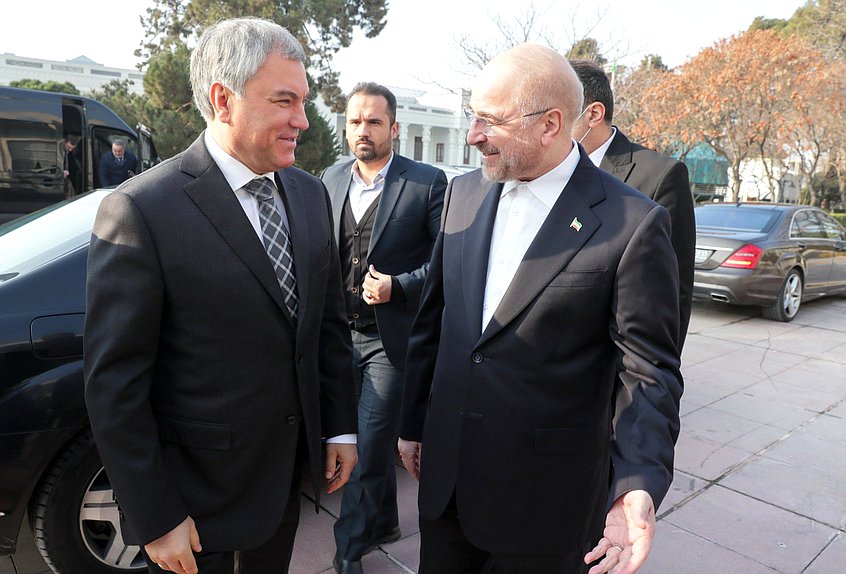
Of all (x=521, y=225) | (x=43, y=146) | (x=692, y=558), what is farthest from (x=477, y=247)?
(x=43, y=146)

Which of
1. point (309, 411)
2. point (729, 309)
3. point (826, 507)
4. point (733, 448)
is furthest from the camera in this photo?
point (729, 309)

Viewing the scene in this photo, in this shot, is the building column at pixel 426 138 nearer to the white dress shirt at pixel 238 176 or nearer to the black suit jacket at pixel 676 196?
the black suit jacket at pixel 676 196

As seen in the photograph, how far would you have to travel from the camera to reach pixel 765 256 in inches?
320

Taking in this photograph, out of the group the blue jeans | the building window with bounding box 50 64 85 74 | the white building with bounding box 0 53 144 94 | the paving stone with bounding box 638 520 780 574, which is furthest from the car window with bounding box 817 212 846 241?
the building window with bounding box 50 64 85 74

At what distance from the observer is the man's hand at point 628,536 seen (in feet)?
4.50

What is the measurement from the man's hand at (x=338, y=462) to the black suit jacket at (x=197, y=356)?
0.18 m

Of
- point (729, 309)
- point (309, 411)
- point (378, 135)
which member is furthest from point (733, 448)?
point (729, 309)

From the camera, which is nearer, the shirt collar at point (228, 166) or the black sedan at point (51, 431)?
the shirt collar at point (228, 166)

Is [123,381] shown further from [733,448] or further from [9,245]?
[733,448]

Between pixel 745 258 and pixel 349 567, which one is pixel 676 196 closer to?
pixel 349 567

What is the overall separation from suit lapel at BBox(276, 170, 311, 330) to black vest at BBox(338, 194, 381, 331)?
115 cm

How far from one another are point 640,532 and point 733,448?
3.52 m

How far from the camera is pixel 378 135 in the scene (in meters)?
3.15

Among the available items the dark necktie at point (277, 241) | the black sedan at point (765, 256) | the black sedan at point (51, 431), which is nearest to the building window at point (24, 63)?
the black sedan at point (765, 256)
